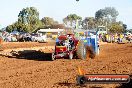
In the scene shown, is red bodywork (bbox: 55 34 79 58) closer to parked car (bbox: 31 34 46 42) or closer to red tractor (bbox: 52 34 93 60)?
red tractor (bbox: 52 34 93 60)

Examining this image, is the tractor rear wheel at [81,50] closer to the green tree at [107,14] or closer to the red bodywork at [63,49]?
the red bodywork at [63,49]

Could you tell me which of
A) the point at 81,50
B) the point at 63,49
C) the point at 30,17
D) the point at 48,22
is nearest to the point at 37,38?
the point at 63,49

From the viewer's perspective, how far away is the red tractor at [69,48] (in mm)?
18203

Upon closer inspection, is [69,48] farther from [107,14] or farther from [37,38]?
[107,14]

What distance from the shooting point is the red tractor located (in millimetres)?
18203

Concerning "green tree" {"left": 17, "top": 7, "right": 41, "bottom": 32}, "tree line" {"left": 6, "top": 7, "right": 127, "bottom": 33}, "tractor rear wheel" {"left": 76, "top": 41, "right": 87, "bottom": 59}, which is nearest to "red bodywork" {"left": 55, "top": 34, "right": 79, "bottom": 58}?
"tractor rear wheel" {"left": 76, "top": 41, "right": 87, "bottom": 59}

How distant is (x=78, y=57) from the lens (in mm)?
18438

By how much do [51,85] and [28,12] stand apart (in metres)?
101

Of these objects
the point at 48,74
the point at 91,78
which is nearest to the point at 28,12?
the point at 48,74

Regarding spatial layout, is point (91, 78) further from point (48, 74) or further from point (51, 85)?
point (48, 74)

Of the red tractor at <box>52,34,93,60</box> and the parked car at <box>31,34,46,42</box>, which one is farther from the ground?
the red tractor at <box>52,34,93,60</box>

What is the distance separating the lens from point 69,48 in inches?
727

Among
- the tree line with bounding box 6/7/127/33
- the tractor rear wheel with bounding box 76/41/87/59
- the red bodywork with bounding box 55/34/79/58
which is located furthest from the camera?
the tree line with bounding box 6/7/127/33

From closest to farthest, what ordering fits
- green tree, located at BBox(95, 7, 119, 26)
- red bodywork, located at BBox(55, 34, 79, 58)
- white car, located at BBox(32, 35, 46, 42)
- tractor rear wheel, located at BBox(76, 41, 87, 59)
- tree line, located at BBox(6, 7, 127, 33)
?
1. tractor rear wheel, located at BBox(76, 41, 87, 59)
2. red bodywork, located at BBox(55, 34, 79, 58)
3. white car, located at BBox(32, 35, 46, 42)
4. tree line, located at BBox(6, 7, 127, 33)
5. green tree, located at BBox(95, 7, 119, 26)
